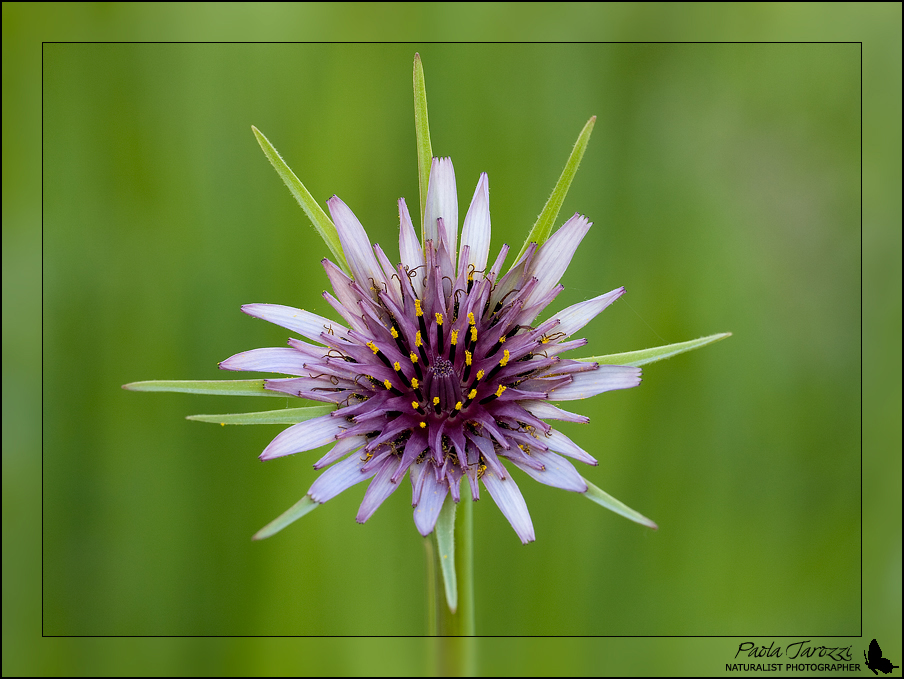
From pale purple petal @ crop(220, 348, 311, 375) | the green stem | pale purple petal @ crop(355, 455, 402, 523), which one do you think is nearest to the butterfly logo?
the green stem

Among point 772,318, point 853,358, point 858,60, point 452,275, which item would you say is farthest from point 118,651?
point 858,60

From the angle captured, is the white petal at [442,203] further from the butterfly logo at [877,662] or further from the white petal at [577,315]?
the butterfly logo at [877,662]

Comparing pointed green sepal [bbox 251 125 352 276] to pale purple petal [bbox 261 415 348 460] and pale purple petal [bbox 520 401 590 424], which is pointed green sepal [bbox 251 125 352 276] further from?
pale purple petal [bbox 520 401 590 424]

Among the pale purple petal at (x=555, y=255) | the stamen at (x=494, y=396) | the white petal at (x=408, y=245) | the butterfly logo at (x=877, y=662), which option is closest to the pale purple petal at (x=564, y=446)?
the stamen at (x=494, y=396)

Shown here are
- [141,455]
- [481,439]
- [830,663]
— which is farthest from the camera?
[141,455]

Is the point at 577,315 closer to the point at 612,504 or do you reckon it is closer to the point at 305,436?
the point at 612,504

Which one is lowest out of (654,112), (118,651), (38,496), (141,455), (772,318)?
(118,651)

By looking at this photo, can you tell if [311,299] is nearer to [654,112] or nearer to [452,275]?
[452,275]

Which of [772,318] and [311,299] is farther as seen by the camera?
[772,318]
